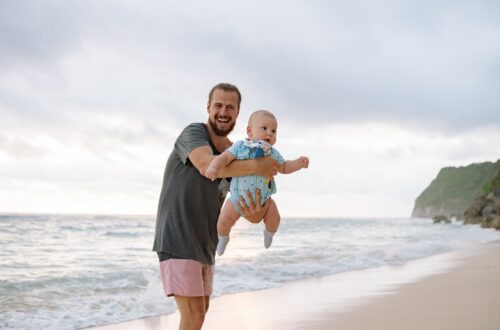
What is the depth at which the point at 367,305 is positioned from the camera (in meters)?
7.54

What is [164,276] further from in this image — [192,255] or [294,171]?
[294,171]

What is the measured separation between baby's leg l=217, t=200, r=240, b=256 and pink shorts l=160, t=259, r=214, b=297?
0.21 metres

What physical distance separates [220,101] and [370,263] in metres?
11.7

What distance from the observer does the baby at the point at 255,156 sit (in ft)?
10.3

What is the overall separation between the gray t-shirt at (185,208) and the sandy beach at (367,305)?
3.34m

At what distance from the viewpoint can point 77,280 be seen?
1030 cm

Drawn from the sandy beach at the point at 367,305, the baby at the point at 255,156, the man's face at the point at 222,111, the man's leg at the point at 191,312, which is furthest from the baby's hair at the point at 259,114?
the sandy beach at the point at 367,305

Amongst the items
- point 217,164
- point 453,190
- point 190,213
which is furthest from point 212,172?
point 453,190

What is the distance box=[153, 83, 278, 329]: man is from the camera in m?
3.35

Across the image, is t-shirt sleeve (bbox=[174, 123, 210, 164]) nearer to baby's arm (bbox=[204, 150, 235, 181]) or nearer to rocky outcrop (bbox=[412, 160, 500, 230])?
baby's arm (bbox=[204, 150, 235, 181])

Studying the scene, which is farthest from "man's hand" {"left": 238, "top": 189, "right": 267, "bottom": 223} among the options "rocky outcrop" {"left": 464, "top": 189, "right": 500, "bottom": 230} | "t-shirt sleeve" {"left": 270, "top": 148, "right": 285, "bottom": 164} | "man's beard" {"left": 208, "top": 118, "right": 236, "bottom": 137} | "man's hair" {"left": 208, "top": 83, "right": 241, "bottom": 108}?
Result: "rocky outcrop" {"left": 464, "top": 189, "right": 500, "bottom": 230}

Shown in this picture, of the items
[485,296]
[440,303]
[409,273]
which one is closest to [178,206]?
[440,303]

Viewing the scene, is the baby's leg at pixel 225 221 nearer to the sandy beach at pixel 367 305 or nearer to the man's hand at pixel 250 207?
the man's hand at pixel 250 207

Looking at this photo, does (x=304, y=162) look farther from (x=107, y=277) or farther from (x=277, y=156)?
(x=107, y=277)
